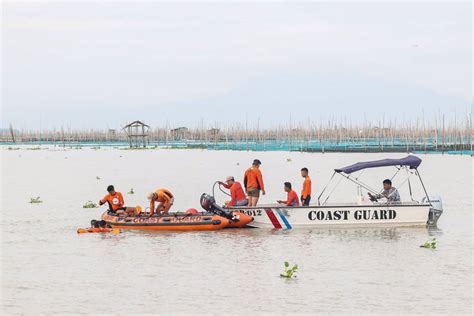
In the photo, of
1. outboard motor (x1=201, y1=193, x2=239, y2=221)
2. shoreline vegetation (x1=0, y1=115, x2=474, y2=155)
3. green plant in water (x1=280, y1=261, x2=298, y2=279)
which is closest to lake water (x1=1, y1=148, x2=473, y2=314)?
green plant in water (x1=280, y1=261, x2=298, y2=279)

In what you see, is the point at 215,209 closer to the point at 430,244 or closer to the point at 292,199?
the point at 292,199

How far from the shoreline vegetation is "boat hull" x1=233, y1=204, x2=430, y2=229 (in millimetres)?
58000

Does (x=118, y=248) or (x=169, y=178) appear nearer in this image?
(x=118, y=248)

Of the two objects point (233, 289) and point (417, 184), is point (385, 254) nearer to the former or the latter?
point (233, 289)

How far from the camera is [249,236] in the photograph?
814 inches

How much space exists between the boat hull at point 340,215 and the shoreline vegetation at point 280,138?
5800 centimetres

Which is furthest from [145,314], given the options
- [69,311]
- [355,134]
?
[355,134]

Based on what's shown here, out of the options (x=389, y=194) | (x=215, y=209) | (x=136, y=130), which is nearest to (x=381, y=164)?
(x=389, y=194)

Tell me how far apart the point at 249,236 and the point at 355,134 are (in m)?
97.2

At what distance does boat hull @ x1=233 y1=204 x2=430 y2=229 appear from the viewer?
21328 millimetres

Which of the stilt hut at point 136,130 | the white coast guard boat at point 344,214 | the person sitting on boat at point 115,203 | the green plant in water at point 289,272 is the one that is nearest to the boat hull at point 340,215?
the white coast guard boat at point 344,214

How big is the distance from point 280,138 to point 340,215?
4152 inches

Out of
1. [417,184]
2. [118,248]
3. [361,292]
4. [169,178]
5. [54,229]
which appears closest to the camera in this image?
[361,292]

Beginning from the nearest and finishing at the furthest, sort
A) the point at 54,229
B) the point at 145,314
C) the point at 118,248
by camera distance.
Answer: the point at 145,314, the point at 118,248, the point at 54,229
